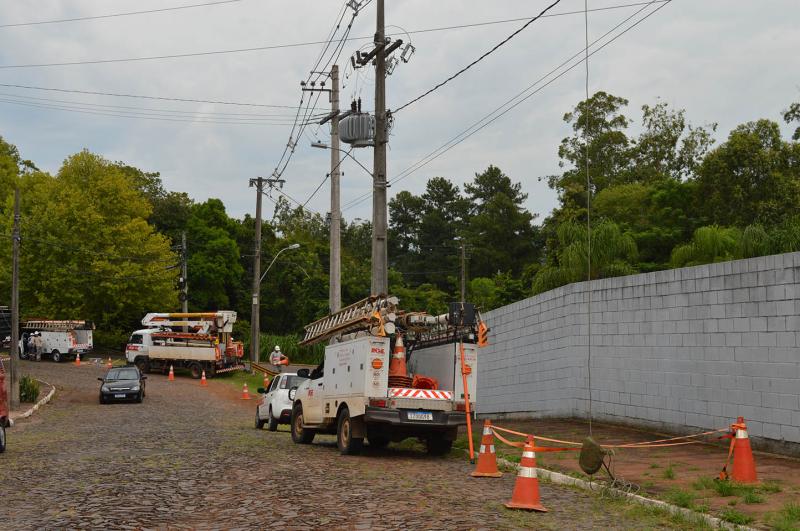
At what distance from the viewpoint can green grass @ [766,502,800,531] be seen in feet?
26.4

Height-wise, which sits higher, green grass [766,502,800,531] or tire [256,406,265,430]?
green grass [766,502,800,531]

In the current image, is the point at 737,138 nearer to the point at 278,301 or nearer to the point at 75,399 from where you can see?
the point at 75,399

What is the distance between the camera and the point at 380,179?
68.7 feet

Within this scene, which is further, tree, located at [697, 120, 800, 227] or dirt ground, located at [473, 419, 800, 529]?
tree, located at [697, 120, 800, 227]

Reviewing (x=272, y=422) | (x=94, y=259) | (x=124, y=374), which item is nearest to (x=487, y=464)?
(x=272, y=422)

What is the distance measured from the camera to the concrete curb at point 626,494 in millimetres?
8609

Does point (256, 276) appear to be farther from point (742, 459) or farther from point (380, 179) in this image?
point (742, 459)

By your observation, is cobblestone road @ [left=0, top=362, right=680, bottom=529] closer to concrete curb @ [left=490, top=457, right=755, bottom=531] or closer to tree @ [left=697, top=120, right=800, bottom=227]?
concrete curb @ [left=490, top=457, right=755, bottom=531]

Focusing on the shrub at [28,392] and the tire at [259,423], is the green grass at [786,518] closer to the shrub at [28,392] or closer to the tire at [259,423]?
the tire at [259,423]

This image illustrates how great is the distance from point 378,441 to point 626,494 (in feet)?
24.2

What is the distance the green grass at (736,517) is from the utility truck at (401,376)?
6.59 meters

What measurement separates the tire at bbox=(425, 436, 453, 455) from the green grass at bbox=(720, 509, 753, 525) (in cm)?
754

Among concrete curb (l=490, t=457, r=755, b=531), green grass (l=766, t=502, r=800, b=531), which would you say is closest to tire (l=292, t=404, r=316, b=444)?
concrete curb (l=490, t=457, r=755, b=531)

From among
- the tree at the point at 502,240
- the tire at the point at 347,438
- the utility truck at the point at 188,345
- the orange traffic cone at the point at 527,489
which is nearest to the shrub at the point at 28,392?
the utility truck at the point at 188,345
